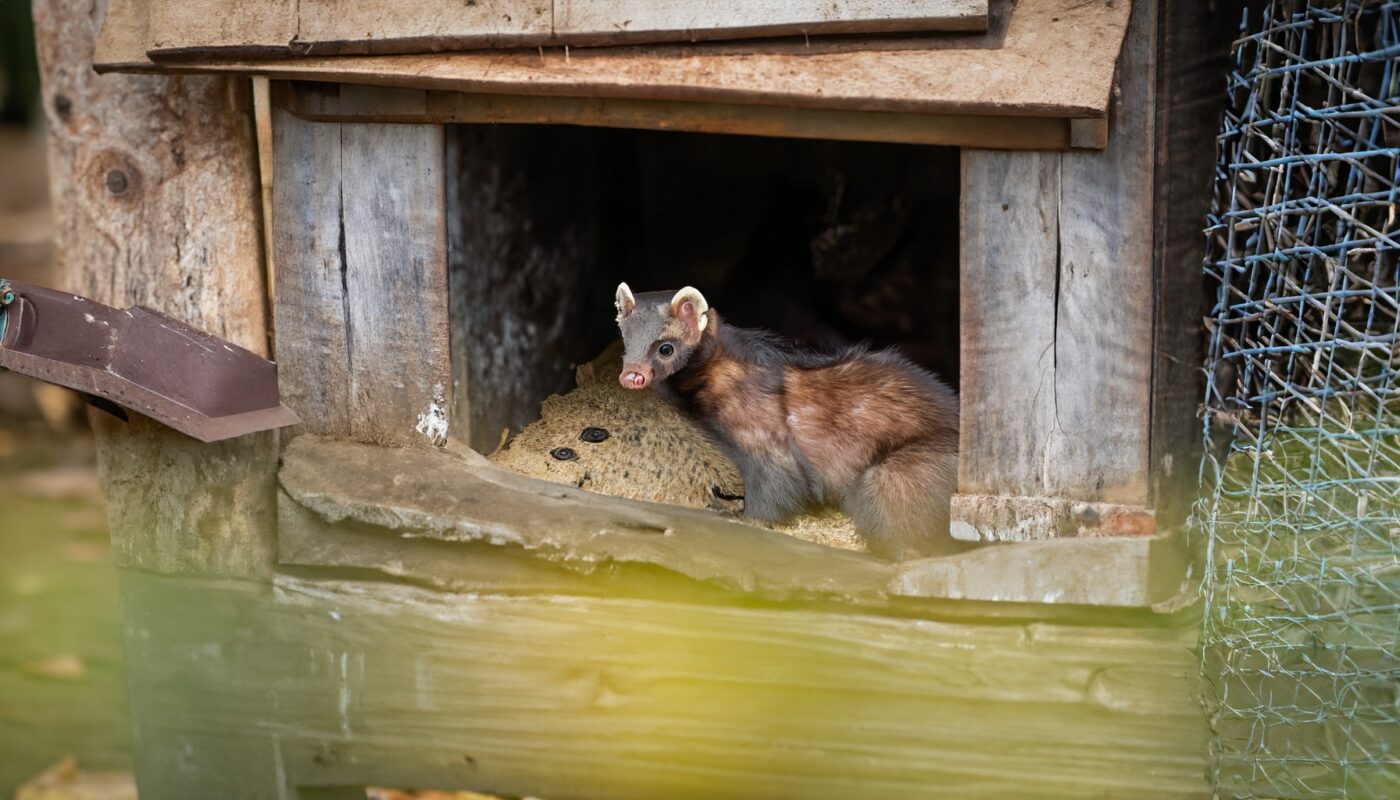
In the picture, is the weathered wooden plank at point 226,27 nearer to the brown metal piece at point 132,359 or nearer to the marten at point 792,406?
the brown metal piece at point 132,359

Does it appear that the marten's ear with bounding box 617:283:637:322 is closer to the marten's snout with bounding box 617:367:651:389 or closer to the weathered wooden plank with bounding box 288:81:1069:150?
the marten's snout with bounding box 617:367:651:389

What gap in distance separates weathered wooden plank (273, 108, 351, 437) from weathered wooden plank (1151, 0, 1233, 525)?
2646mm

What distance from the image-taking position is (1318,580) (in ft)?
11.5

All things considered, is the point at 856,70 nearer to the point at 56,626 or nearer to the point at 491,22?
the point at 491,22

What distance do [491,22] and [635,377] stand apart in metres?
1.37

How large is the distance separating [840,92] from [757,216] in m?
3.01

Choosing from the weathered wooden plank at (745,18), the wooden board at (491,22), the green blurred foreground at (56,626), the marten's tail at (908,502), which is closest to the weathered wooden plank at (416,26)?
the wooden board at (491,22)

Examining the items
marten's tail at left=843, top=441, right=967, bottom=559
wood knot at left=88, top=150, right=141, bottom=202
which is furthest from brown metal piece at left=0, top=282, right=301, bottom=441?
marten's tail at left=843, top=441, right=967, bottom=559

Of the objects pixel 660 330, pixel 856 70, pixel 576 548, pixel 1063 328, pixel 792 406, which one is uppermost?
pixel 856 70

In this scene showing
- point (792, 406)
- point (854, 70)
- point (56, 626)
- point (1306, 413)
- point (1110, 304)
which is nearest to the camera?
point (1306, 413)

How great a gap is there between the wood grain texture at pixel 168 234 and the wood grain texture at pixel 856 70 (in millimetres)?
761

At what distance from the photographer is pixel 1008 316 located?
3980 millimetres

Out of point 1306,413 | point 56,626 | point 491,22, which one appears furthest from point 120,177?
point 1306,413

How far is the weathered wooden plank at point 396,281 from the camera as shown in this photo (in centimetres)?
442
